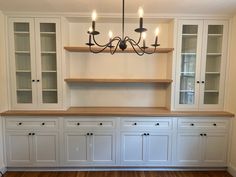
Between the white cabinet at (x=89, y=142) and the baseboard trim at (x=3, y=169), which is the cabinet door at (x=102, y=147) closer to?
the white cabinet at (x=89, y=142)

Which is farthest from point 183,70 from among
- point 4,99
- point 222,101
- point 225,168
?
point 4,99

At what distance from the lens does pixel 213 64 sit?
9.09 feet

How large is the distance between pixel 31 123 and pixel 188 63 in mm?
2540

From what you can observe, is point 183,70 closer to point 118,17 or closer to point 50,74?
point 118,17

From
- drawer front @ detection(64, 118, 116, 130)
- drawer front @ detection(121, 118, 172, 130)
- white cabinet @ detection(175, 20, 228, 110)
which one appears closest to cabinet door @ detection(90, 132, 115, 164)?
drawer front @ detection(64, 118, 116, 130)

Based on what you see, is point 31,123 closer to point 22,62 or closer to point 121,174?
point 22,62

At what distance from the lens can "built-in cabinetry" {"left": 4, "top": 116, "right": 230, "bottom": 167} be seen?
258cm

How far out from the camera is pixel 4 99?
2.60 m

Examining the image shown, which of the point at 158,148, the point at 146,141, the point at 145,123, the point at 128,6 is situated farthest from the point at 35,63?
the point at 158,148

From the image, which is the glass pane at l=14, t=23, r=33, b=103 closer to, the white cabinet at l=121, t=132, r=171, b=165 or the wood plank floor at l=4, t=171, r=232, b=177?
the wood plank floor at l=4, t=171, r=232, b=177

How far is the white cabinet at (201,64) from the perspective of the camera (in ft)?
8.70

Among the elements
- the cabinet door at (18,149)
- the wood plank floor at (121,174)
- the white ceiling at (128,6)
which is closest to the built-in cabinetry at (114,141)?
the cabinet door at (18,149)

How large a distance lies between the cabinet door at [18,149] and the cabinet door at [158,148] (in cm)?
178

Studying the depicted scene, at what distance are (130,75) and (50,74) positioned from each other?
1.30m
